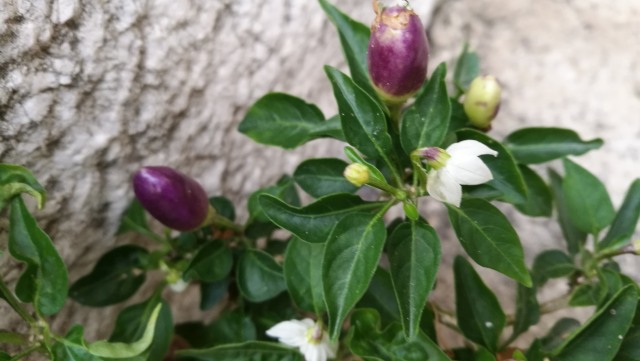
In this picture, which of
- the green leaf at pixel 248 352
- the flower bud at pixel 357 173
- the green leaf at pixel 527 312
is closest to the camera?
the flower bud at pixel 357 173

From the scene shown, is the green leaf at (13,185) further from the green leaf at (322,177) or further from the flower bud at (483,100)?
the flower bud at (483,100)

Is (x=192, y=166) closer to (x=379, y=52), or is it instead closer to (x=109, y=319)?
(x=109, y=319)

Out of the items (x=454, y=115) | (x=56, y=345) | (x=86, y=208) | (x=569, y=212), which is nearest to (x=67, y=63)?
(x=86, y=208)

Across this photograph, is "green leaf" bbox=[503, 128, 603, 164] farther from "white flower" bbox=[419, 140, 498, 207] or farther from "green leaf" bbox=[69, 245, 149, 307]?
"green leaf" bbox=[69, 245, 149, 307]

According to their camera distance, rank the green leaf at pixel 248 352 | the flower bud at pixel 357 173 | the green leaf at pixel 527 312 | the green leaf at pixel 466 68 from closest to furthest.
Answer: the flower bud at pixel 357 173
the green leaf at pixel 248 352
the green leaf at pixel 527 312
the green leaf at pixel 466 68

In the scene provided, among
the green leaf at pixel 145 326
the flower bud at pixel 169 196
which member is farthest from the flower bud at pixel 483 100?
the green leaf at pixel 145 326

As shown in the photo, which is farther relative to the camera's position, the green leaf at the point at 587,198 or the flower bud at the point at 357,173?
the green leaf at the point at 587,198
